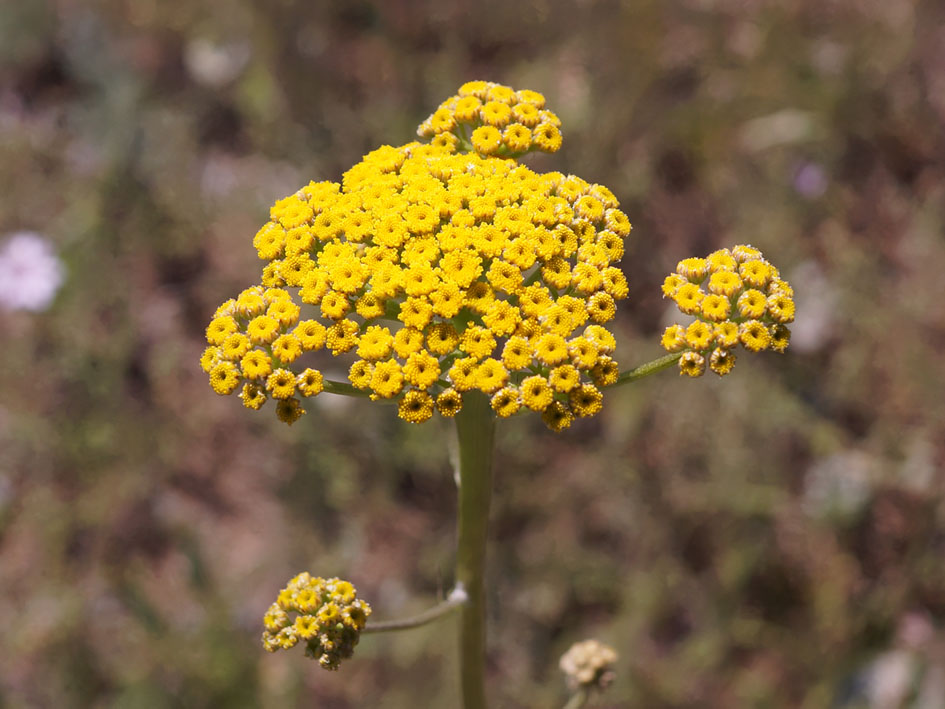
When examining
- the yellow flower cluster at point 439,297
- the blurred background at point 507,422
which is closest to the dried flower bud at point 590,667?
the blurred background at point 507,422

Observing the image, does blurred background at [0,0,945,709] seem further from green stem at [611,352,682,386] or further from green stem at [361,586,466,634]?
green stem at [611,352,682,386]

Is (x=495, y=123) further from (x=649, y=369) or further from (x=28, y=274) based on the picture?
(x=28, y=274)

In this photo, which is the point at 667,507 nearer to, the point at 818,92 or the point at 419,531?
the point at 419,531

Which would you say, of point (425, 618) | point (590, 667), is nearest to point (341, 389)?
point (425, 618)

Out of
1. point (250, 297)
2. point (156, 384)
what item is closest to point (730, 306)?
point (250, 297)

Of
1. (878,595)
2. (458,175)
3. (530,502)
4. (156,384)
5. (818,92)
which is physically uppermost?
(818,92)

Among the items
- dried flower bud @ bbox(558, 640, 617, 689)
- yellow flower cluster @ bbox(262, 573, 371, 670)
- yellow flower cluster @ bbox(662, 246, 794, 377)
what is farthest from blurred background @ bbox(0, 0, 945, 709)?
yellow flower cluster @ bbox(662, 246, 794, 377)
